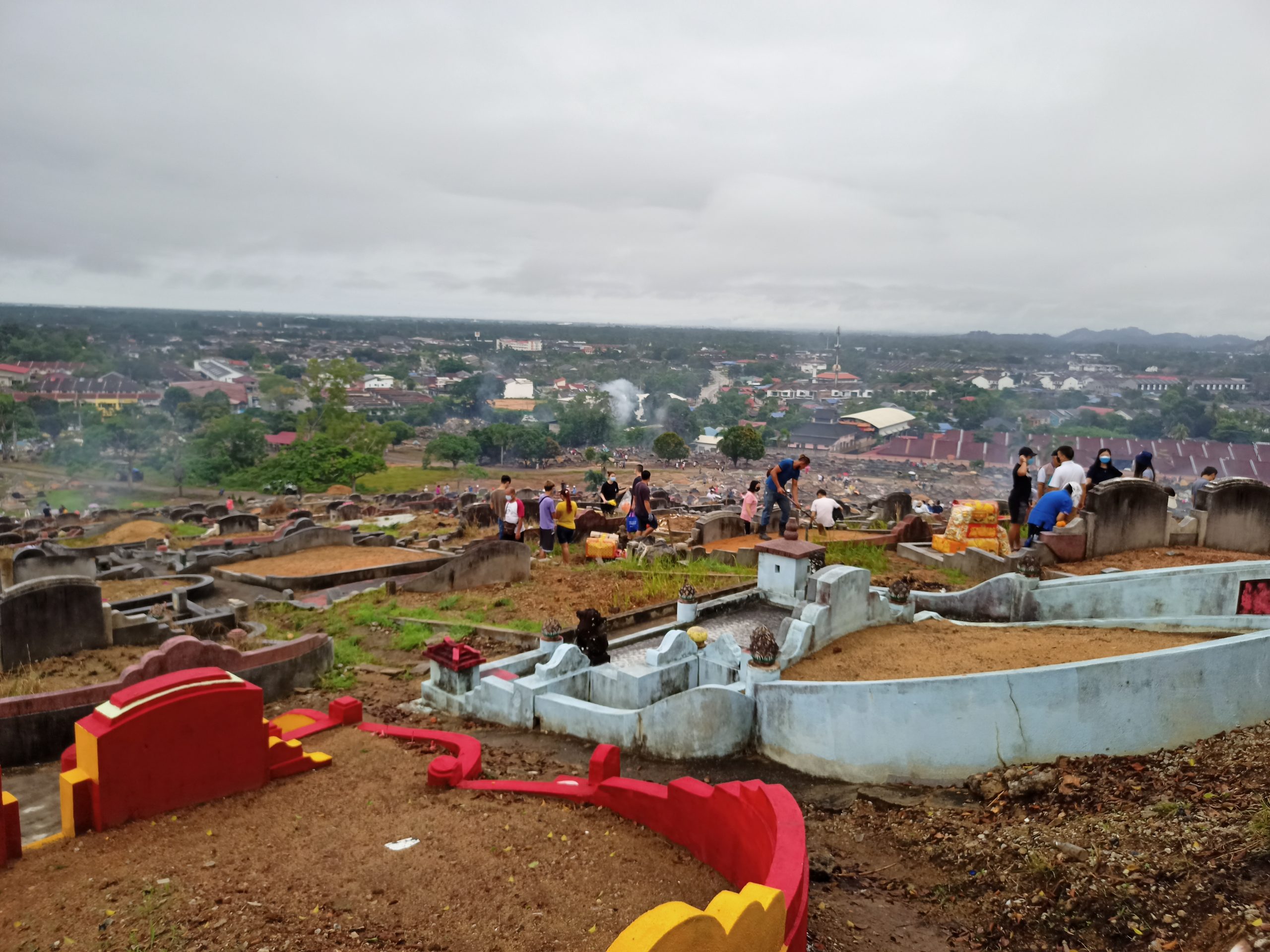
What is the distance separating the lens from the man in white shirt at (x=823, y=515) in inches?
669

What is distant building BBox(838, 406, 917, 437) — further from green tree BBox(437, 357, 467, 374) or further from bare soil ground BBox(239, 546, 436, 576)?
green tree BBox(437, 357, 467, 374)

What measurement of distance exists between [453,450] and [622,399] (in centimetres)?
4994

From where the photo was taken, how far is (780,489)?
15.5m

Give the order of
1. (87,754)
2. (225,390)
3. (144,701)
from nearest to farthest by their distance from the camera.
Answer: (87,754), (144,701), (225,390)

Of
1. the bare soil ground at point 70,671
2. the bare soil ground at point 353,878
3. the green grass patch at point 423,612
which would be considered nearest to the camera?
the bare soil ground at point 353,878

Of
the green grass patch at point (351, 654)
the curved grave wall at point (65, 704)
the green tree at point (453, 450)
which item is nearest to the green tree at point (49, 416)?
the green tree at point (453, 450)

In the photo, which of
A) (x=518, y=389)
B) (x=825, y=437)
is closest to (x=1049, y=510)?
(x=825, y=437)

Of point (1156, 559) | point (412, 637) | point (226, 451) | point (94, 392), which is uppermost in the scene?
point (1156, 559)

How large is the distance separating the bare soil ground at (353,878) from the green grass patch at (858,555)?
8159 mm

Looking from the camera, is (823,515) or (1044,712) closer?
(1044,712)

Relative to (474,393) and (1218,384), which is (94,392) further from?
(1218,384)

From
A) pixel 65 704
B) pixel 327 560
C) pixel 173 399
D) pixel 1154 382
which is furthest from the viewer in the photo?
pixel 1154 382

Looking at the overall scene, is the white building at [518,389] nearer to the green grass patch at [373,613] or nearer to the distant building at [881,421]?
the distant building at [881,421]

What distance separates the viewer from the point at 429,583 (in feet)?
52.2
